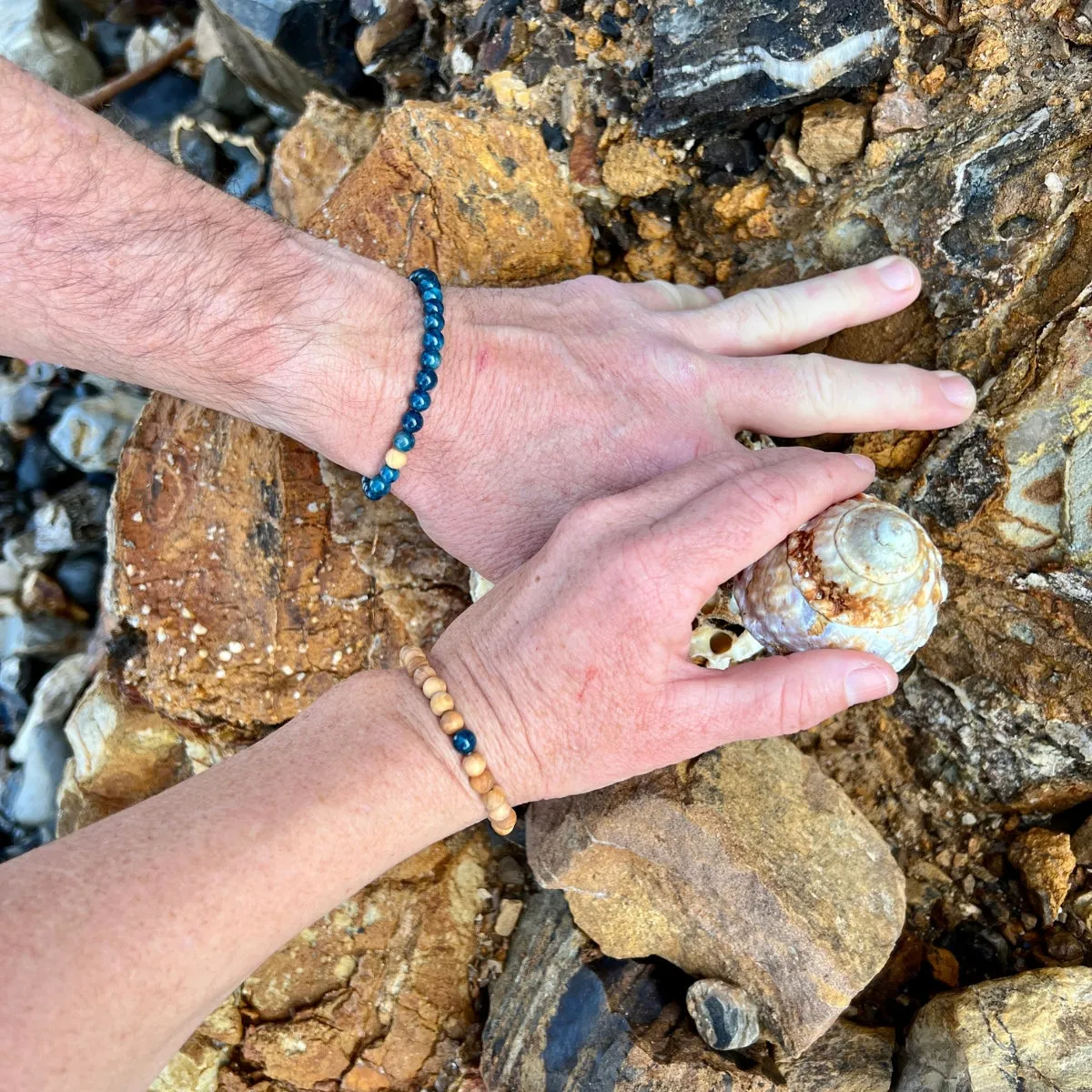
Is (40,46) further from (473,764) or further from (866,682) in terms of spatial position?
(866,682)

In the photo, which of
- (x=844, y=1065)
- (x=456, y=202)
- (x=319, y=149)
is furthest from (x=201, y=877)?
(x=319, y=149)

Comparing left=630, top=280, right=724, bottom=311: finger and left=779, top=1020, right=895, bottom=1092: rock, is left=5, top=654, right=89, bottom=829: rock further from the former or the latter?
left=779, top=1020, right=895, bottom=1092: rock

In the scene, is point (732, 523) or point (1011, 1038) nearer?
point (732, 523)

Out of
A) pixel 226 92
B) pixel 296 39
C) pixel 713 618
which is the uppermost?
pixel 296 39

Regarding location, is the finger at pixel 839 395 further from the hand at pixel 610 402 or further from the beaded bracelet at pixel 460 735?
the beaded bracelet at pixel 460 735

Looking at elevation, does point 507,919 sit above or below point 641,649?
below

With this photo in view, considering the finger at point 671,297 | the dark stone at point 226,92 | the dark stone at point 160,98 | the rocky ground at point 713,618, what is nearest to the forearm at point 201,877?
the rocky ground at point 713,618

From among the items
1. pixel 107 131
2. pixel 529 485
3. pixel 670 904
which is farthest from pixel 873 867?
pixel 107 131
